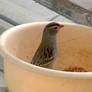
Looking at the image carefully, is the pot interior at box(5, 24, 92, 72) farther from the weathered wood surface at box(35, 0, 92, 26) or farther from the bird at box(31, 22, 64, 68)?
the weathered wood surface at box(35, 0, 92, 26)

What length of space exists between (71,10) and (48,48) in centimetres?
109

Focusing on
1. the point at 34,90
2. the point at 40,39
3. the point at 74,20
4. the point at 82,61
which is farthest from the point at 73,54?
the point at 74,20

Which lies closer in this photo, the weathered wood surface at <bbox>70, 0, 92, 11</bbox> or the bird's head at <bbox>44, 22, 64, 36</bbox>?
the bird's head at <bbox>44, 22, 64, 36</bbox>

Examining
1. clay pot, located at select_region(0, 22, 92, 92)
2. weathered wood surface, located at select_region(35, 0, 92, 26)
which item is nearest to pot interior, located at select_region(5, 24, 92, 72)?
clay pot, located at select_region(0, 22, 92, 92)

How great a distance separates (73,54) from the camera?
194 centimetres

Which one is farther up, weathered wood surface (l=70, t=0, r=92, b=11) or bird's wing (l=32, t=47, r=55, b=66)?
bird's wing (l=32, t=47, r=55, b=66)

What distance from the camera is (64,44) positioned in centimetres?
191

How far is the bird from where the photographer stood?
1.70 m

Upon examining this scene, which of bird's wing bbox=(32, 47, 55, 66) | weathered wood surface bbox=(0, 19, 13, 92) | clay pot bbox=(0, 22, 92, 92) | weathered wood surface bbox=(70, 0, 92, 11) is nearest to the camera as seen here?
clay pot bbox=(0, 22, 92, 92)

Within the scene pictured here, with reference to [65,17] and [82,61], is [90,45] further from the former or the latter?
[65,17]

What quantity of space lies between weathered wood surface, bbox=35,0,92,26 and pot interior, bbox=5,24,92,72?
2.56 ft

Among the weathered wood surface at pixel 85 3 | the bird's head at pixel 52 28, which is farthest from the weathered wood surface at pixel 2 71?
the weathered wood surface at pixel 85 3

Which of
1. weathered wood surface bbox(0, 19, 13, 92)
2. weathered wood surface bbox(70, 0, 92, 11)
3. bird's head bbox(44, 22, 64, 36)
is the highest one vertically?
bird's head bbox(44, 22, 64, 36)

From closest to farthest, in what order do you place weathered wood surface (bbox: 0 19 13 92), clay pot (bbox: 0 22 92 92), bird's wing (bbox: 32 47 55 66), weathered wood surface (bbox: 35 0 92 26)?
clay pot (bbox: 0 22 92 92) < bird's wing (bbox: 32 47 55 66) < weathered wood surface (bbox: 0 19 13 92) < weathered wood surface (bbox: 35 0 92 26)
